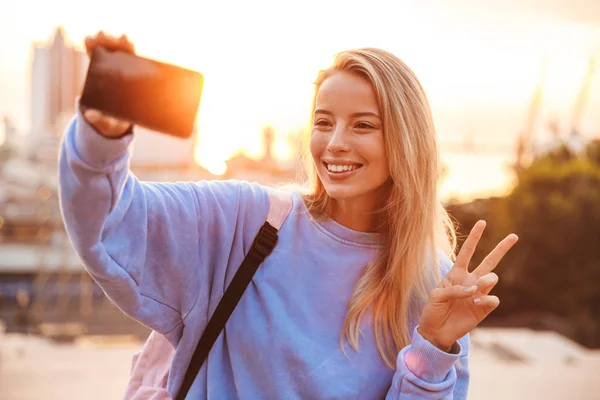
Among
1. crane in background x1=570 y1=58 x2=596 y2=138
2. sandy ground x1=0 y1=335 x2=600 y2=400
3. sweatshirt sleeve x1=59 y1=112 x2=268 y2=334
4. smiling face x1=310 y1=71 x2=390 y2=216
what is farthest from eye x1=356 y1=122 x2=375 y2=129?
crane in background x1=570 y1=58 x2=596 y2=138

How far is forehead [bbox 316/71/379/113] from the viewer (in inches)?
60.2

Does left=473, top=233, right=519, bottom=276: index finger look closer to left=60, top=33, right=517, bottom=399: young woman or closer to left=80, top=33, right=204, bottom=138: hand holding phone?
left=60, top=33, right=517, bottom=399: young woman

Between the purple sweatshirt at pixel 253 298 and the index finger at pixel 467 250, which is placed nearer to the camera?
the purple sweatshirt at pixel 253 298

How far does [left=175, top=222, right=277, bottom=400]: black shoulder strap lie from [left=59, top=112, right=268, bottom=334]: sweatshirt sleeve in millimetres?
33

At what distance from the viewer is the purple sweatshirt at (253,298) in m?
1.33

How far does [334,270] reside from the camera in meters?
1.55

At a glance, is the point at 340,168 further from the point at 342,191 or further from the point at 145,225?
the point at 145,225

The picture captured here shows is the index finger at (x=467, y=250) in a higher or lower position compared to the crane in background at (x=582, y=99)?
higher

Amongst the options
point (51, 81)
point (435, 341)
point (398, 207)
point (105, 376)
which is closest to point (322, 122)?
point (398, 207)

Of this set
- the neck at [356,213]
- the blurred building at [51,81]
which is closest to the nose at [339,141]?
the neck at [356,213]

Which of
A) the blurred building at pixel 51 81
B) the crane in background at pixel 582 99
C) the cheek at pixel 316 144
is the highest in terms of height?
the cheek at pixel 316 144

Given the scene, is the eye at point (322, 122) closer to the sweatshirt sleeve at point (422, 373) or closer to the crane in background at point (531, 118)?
the sweatshirt sleeve at point (422, 373)

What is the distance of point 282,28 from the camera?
873 centimetres

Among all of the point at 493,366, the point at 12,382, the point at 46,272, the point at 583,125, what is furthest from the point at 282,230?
the point at 583,125
